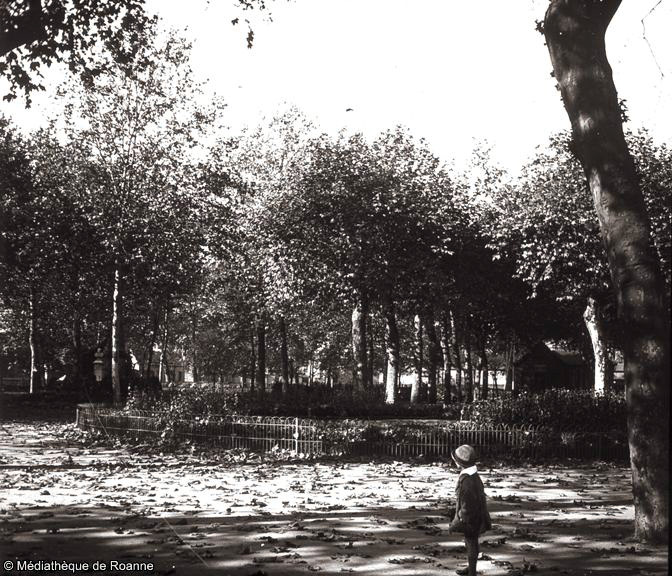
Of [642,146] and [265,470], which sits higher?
[642,146]

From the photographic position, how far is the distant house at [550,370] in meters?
52.4

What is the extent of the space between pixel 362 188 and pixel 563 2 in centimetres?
2090

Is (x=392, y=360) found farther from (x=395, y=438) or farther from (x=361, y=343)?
(x=395, y=438)

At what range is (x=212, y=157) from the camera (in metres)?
28.4

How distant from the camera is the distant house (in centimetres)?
5238

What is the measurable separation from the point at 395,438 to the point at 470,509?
37.1ft

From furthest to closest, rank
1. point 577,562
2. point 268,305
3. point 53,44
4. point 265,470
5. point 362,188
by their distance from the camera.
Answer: point 268,305, point 362,188, point 265,470, point 53,44, point 577,562

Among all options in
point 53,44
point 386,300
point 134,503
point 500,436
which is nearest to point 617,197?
point 134,503

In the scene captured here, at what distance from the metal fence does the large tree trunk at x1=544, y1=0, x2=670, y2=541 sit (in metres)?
9.51

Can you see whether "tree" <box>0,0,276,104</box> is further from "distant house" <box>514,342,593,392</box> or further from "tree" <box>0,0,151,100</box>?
"distant house" <box>514,342,593,392</box>

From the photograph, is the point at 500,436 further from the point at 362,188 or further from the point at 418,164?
the point at 418,164

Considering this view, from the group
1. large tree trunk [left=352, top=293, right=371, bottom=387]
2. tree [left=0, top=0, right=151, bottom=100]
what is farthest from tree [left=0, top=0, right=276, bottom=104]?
large tree trunk [left=352, top=293, right=371, bottom=387]

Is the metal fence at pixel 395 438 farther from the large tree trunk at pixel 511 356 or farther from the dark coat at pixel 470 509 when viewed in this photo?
the large tree trunk at pixel 511 356

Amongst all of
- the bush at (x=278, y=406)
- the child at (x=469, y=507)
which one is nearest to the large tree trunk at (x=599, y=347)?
the bush at (x=278, y=406)
